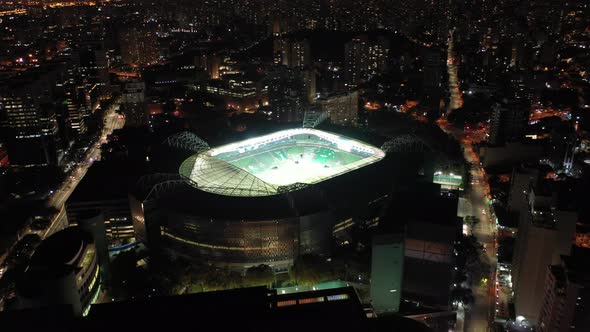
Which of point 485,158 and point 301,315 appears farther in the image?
point 485,158

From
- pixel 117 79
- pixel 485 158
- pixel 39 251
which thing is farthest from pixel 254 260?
pixel 117 79

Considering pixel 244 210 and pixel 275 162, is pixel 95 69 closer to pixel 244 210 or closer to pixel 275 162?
pixel 275 162

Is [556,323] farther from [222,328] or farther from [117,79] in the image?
[117,79]

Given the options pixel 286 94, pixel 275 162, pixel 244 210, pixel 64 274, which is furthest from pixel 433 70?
pixel 64 274

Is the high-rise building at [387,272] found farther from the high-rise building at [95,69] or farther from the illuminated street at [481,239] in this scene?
the high-rise building at [95,69]

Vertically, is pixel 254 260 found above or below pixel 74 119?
below

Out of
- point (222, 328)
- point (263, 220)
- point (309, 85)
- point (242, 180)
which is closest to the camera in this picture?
point (222, 328)

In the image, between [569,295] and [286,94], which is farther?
[286,94]

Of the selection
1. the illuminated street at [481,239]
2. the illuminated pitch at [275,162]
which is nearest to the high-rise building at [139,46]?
the illuminated pitch at [275,162]
